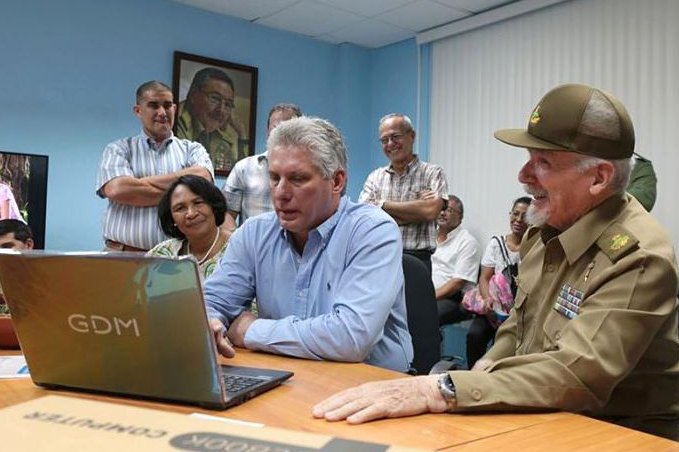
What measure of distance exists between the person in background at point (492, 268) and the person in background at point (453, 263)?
4.2 inches

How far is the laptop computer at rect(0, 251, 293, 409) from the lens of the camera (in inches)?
34.3

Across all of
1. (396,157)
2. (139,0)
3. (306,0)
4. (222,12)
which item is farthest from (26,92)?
(396,157)

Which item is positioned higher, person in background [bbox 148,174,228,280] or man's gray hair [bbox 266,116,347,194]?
man's gray hair [bbox 266,116,347,194]

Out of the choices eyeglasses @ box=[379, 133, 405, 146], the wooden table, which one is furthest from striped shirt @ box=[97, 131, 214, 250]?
the wooden table

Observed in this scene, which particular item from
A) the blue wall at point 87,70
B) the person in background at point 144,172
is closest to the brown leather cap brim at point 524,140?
the person in background at point 144,172

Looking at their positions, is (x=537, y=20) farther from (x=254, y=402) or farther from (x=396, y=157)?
(x=254, y=402)

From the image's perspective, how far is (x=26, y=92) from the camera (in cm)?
392

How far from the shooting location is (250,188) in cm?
328

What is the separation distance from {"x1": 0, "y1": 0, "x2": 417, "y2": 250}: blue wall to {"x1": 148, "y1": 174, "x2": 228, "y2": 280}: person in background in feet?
6.30

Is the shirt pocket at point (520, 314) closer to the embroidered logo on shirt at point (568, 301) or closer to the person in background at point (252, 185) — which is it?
the embroidered logo on shirt at point (568, 301)

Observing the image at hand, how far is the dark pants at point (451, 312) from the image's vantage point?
4.16 m

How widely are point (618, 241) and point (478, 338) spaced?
279 centimetres

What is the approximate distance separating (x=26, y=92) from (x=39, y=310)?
345 cm

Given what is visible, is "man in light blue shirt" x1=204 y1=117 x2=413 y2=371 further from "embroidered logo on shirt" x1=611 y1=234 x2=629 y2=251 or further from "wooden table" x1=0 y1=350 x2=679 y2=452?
"embroidered logo on shirt" x1=611 y1=234 x2=629 y2=251
